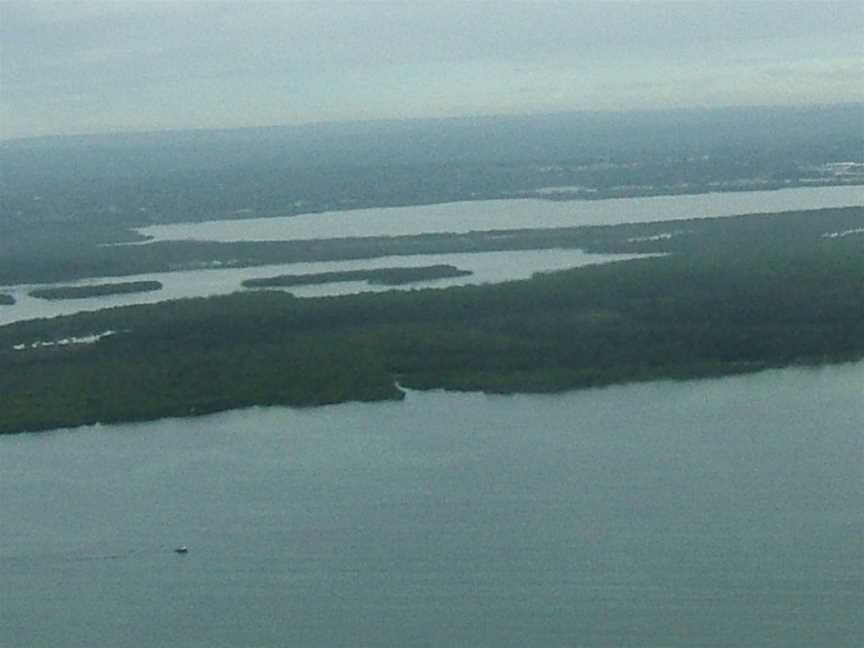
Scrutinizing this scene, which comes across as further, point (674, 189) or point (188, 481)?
point (674, 189)

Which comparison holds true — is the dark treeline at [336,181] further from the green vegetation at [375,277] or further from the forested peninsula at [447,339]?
the forested peninsula at [447,339]

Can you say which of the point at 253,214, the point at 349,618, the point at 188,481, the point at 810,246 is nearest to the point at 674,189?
the point at 253,214

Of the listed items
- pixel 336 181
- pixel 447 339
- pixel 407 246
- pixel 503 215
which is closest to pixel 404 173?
pixel 336 181

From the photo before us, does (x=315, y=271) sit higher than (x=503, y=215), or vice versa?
(x=503, y=215)

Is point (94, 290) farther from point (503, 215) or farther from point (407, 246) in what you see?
point (503, 215)

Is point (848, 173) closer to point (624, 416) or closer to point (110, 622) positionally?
point (624, 416)

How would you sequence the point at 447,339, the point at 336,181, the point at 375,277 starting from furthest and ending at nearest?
1. the point at 336,181
2. the point at 375,277
3. the point at 447,339

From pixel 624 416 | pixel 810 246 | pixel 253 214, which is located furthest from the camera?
pixel 253 214
